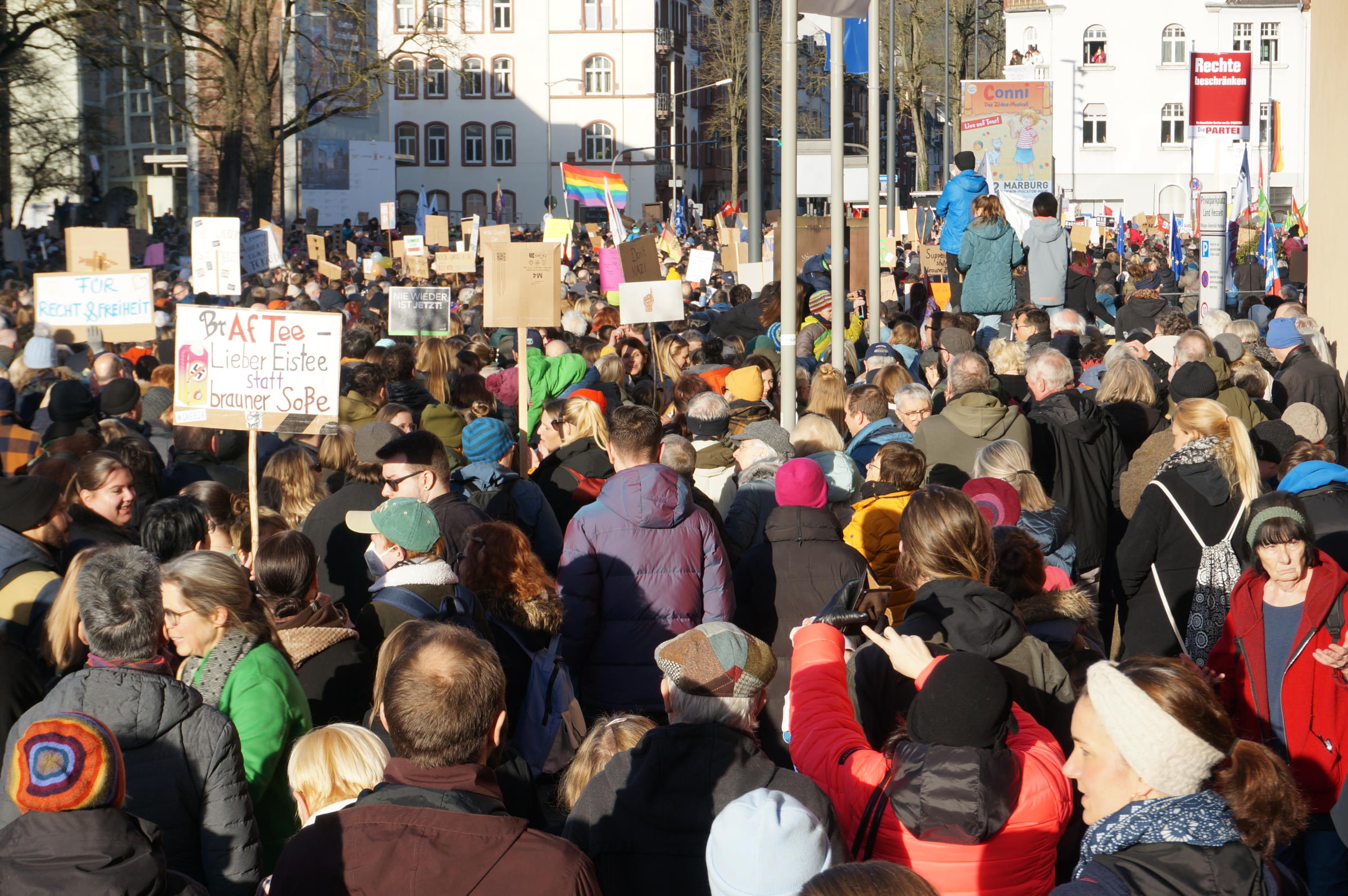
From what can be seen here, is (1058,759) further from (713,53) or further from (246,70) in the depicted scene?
(713,53)

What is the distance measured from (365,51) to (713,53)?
153 ft

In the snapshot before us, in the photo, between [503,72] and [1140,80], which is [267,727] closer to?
[1140,80]

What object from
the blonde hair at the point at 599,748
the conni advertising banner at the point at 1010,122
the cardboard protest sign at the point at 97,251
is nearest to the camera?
the blonde hair at the point at 599,748

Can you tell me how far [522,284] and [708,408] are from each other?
2.35 m

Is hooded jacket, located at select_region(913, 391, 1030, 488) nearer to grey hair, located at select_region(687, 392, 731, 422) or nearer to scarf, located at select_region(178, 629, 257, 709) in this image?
grey hair, located at select_region(687, 392, 731, 422)

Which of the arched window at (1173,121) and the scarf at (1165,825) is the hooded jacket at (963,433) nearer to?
the scarf at (1165,825)

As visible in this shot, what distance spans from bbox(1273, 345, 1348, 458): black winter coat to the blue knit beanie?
5.09 m

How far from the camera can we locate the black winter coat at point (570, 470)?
6980 mm

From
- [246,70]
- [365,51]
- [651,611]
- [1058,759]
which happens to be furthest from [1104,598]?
[365,51]

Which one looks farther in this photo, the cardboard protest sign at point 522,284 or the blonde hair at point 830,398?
the cardboard protest sign at point 522,284

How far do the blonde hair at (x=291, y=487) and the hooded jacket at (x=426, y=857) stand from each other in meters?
3.71

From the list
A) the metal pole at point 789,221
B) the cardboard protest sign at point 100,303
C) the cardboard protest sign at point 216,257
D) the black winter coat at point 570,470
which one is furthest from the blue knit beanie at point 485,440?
the cardboard protest sign at point 216,257

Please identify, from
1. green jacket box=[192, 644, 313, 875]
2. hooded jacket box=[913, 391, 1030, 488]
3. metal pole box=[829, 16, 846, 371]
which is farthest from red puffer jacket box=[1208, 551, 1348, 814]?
metal pole box=[829, 16, 846, 371]

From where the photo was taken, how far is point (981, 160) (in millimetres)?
28047
